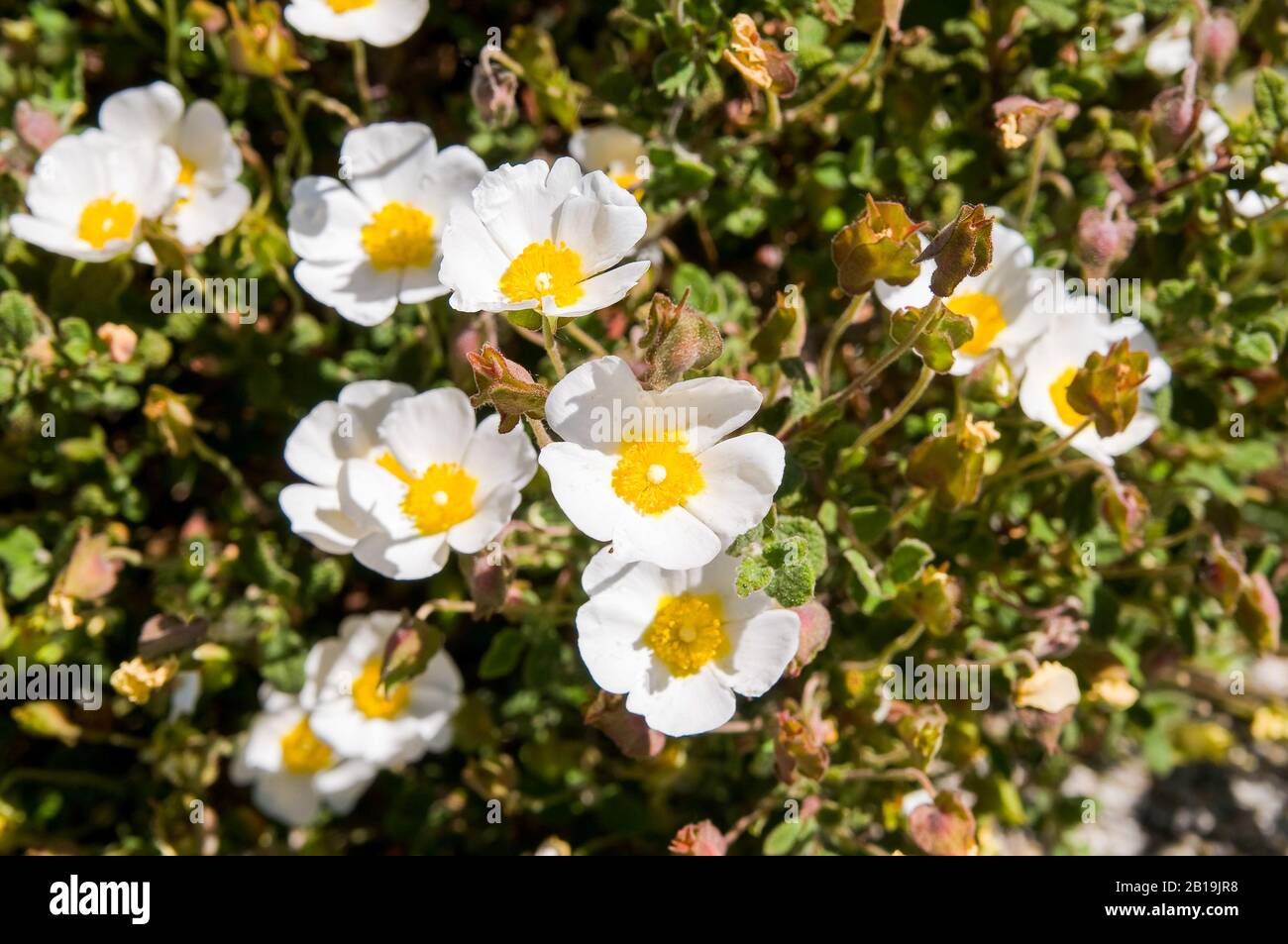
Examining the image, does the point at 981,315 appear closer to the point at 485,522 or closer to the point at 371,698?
the point at 485,522

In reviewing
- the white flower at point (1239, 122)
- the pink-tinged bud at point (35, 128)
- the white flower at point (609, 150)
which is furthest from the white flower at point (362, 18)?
the white flower at point (1239, 122)

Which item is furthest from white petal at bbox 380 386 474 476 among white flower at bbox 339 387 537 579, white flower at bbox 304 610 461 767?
white flower at bbox 304 610 461 767

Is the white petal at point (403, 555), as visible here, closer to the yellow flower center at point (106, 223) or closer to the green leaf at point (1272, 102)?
the yellow flower center at point (106, 223)

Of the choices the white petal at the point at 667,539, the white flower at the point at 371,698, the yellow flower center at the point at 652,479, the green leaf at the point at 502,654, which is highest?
the yellow flower center at the point at 652,479

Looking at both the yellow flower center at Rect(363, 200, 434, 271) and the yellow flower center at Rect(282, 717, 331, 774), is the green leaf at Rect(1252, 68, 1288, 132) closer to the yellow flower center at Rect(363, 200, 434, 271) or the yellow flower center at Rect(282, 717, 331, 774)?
the yellow flower center at Rect(363, 200, 434, 271)
